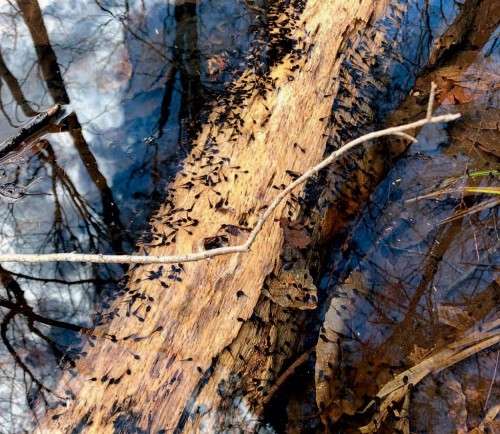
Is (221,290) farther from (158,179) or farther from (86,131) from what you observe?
(86,131)

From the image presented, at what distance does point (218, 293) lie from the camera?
8.92ft

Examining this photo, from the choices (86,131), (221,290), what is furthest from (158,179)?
(221,290)

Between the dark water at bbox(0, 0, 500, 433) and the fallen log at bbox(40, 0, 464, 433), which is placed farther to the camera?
the dark water at bbox(0, 0, 500, 433)

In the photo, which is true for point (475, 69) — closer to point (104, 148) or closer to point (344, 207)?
point (344, 207)

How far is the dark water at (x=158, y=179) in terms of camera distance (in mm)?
2986

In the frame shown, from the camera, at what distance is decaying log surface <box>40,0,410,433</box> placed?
7.91 feet

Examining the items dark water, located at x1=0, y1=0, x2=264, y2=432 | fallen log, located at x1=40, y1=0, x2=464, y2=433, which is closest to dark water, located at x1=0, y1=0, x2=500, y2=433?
dark water, located at x1=0, y1=0, x2=264, y2=432

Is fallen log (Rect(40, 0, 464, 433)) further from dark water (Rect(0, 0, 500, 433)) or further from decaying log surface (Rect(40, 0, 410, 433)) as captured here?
dark water (Rect(0, 0, 500, 433))

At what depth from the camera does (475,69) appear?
4691 mm

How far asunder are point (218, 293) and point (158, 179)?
124 cm

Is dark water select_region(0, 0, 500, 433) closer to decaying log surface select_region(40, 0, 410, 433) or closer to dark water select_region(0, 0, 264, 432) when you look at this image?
dark water select_region(0, 0, 264, 432)

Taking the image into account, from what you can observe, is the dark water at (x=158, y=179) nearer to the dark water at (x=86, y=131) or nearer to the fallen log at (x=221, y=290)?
the dark water at (x=86, y=131)

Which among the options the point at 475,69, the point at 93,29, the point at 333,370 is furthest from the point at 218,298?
the point at 475,69

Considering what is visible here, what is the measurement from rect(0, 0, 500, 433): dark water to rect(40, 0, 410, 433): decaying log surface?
29 cm
